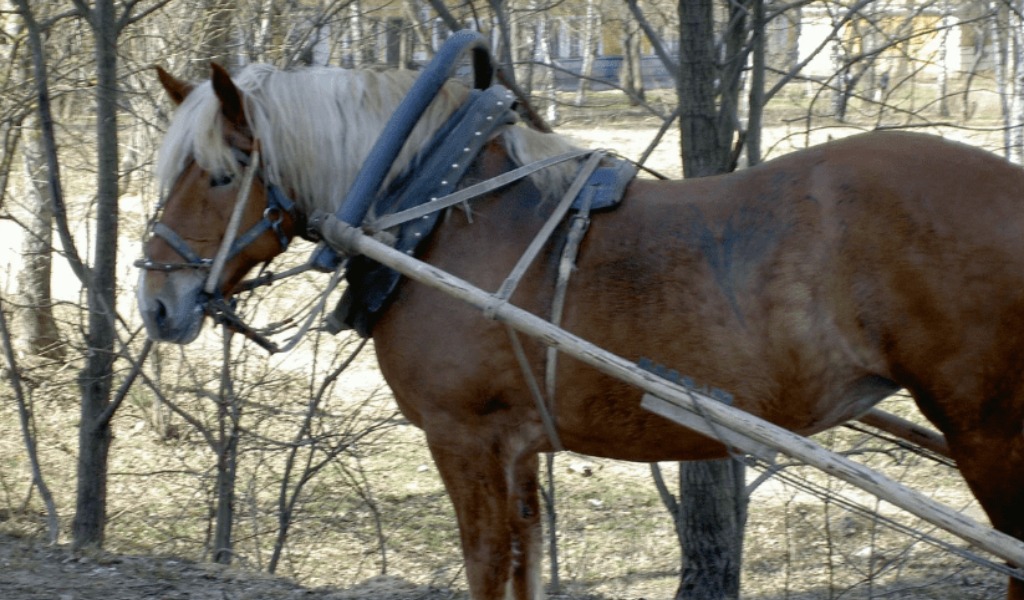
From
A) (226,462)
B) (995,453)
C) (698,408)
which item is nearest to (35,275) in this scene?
(226,462)

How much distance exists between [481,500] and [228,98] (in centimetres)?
132

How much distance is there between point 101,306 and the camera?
5211 millimetres

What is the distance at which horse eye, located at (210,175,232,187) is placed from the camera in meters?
3.05

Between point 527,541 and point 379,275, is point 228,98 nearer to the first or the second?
point 379,275

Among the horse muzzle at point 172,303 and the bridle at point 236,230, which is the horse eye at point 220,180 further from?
the horse muzzle at point 172,303

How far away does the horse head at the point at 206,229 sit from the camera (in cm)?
303

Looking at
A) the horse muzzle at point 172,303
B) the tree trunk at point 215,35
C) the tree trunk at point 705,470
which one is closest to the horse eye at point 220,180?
the horse muzzle at point 172,303

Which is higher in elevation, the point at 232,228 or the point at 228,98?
the point at 228,98

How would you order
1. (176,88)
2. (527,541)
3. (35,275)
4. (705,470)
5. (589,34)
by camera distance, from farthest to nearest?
(589,34) → (35,275) → (705,470) → (527,541) → (176,88)

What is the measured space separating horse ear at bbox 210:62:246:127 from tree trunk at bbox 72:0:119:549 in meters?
2.27

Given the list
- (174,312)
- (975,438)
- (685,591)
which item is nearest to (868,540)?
(685,591)

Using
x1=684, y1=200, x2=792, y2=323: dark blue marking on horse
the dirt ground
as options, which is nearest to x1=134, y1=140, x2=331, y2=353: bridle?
x1=684, y1=200, x2=792, y2=323: dark blue marking on horse

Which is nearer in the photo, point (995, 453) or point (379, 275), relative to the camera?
point (995, 453)

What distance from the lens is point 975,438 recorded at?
283 cm
